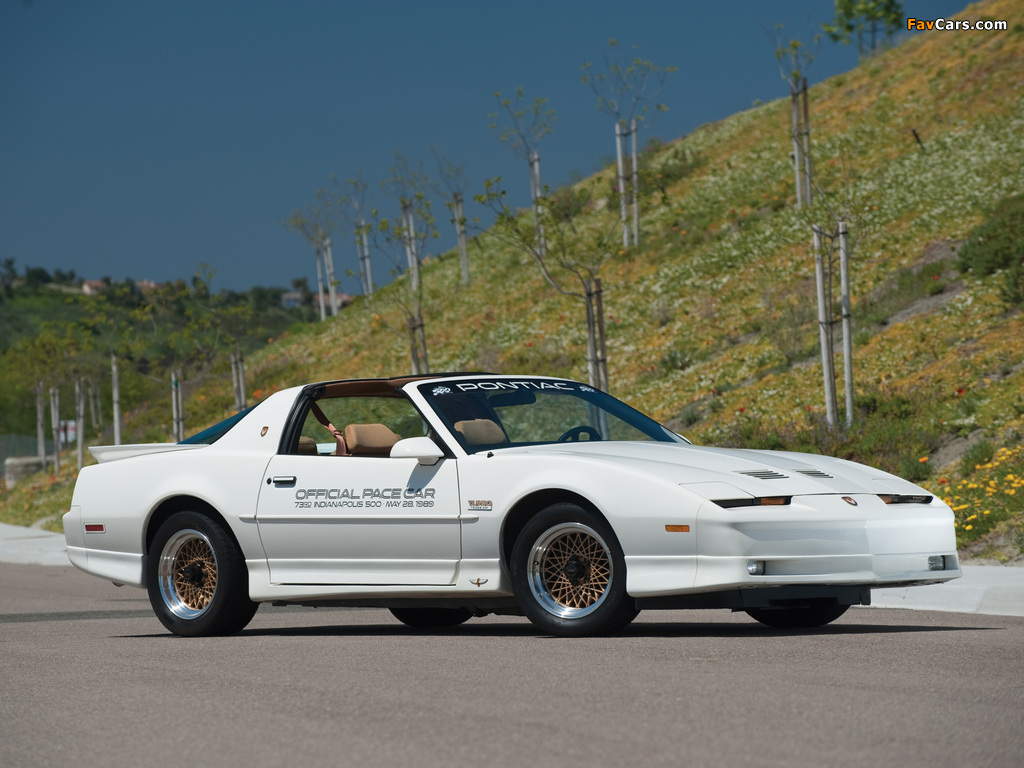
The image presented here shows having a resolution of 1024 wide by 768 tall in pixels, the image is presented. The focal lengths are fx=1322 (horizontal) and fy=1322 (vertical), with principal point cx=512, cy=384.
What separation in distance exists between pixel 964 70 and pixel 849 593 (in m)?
37.4

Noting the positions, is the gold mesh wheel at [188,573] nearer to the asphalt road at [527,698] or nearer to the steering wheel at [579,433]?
the asphalt road at [527,698]

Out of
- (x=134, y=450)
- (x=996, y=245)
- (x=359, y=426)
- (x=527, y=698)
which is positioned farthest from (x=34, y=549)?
(x=996, y=245)

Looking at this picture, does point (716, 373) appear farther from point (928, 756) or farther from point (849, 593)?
point (928, 756)

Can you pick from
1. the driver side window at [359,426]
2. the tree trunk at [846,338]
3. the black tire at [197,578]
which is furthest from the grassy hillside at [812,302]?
the black tire at [197,578]

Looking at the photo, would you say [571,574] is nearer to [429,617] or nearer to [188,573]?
[429,617]

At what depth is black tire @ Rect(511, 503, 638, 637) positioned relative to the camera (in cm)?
707

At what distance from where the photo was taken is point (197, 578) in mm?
8664

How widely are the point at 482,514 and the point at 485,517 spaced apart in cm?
3

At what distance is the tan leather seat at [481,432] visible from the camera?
7945 millimetres

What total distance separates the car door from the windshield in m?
0.39

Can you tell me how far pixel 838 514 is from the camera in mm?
6977

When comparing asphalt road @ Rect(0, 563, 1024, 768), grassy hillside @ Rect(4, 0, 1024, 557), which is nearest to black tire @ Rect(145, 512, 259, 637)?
asphalt road @ Rect(0, 563, 1024, 768)

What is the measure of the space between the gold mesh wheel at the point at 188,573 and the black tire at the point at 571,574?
2327 mm

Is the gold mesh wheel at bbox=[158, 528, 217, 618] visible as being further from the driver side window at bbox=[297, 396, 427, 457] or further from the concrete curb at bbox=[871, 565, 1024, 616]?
the concrete curb at bbox=[871, 565, 1024, 616]
